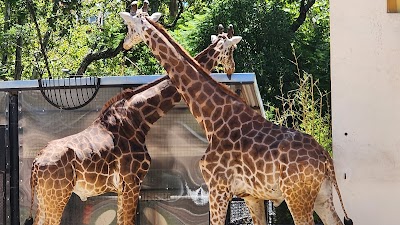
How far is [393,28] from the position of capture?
711 cm

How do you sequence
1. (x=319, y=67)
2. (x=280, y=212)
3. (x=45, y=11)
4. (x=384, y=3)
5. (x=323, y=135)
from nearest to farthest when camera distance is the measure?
(x=384, y=3) → (x=280, y=212) → (x=323, y=135) → (x=319, y=67) → (x=45, y=11)

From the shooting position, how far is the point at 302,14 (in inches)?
677

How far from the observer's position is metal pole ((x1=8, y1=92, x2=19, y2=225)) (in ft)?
24.1

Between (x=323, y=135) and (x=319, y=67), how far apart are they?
457 centimetres

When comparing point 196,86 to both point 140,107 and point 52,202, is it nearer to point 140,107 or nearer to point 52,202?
point 140,107

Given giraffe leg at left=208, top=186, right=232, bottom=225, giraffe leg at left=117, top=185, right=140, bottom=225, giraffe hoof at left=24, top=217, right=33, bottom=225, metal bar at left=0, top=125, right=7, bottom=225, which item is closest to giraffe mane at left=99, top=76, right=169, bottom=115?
giraffe leg at left=117, top=185, right=140, bottom=225

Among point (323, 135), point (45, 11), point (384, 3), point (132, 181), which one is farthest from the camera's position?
point (45, 11)

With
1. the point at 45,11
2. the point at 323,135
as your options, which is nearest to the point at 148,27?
the point at 323,135

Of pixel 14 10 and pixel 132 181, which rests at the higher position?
pixel 14 10

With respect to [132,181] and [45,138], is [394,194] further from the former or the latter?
[45,138]

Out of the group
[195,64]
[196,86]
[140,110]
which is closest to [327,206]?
[196,86]

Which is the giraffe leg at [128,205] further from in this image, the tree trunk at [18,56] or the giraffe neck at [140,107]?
the tree trunk at [18,56]

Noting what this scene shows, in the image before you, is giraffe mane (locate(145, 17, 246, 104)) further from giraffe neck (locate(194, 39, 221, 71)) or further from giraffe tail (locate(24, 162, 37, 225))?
giraffe tail (locate(24, 162, 37, 225))

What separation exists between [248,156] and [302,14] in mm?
11499
